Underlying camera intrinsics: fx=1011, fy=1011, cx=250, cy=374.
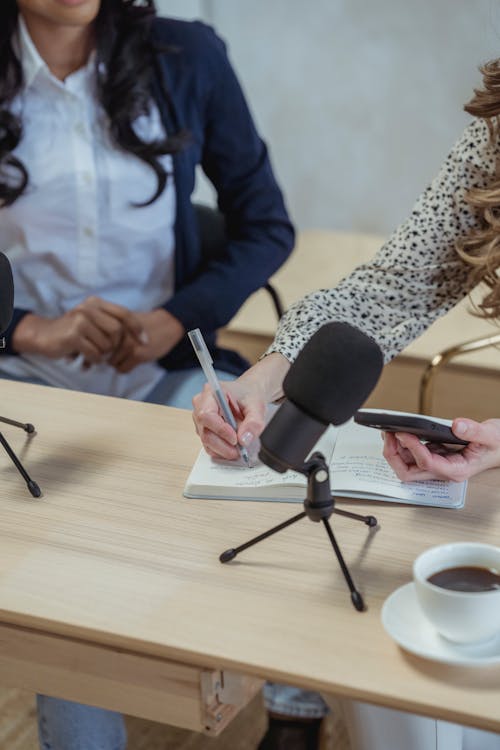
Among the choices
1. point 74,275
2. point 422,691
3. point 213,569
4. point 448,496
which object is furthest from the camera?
point 74,275

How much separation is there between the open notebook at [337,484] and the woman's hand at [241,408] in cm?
3

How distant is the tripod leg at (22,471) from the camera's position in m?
1.12

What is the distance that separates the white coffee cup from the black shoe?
785 millimetres

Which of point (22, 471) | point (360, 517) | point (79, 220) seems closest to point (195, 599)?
point (360, 517)

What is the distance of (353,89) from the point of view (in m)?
3.37

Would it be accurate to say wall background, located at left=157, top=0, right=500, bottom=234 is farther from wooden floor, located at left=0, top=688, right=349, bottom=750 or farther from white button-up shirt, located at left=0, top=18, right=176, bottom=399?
wooden floor, located at left=0, top=688, right=349, bottom=750

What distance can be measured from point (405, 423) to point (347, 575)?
177 mm

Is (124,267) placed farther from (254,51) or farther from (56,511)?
(254,51)

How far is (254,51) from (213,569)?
2.80 metres

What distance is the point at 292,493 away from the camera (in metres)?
1.09

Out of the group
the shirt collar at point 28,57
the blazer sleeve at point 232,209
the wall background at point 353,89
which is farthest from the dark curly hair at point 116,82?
the wall background at point 353,89

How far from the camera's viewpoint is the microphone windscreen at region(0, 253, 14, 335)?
110 centimetres

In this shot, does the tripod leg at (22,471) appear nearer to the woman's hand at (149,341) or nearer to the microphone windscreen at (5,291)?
the microphone windscreen at (5,291)

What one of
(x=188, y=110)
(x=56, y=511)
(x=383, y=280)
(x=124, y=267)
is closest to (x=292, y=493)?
(x=56, y=511)
